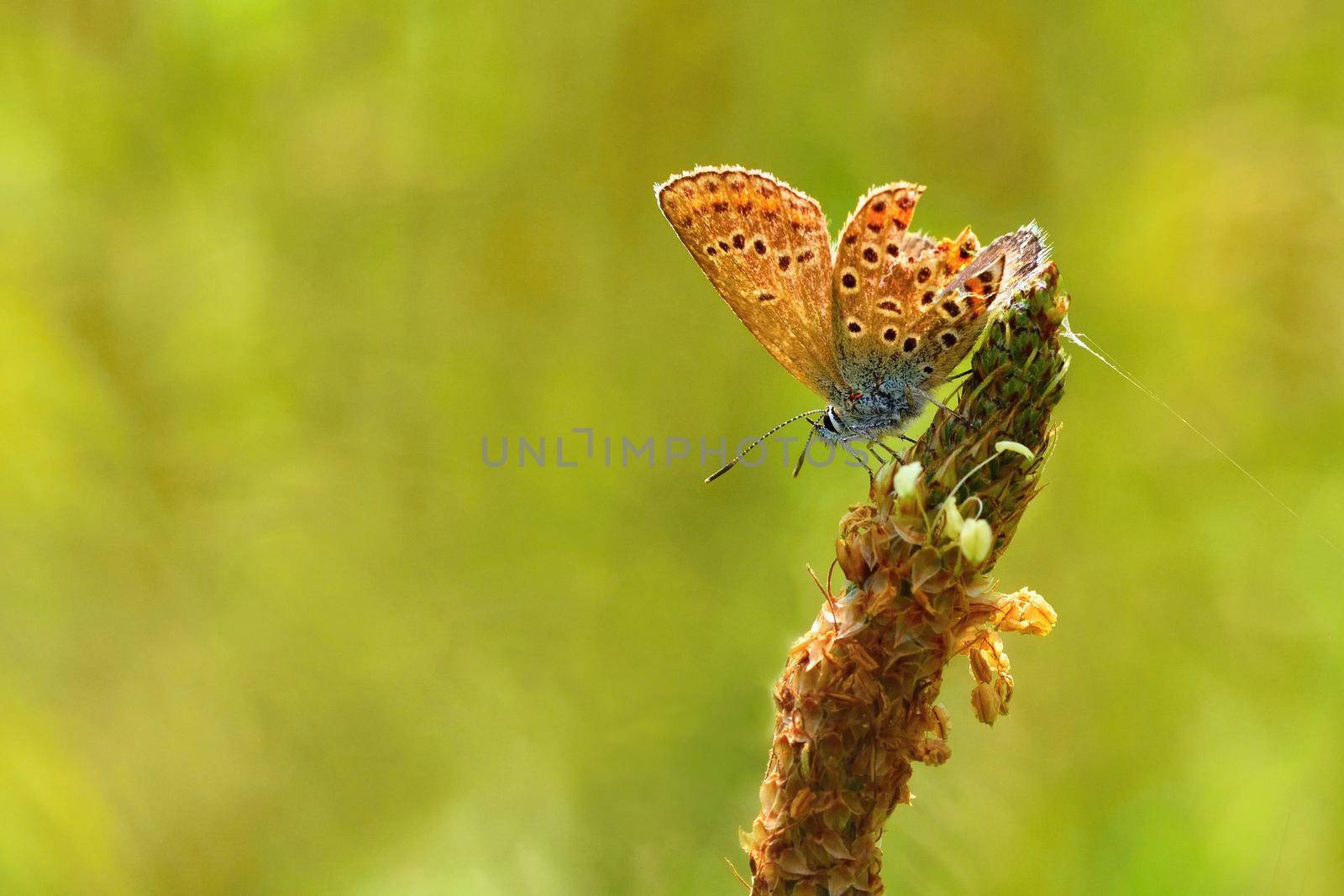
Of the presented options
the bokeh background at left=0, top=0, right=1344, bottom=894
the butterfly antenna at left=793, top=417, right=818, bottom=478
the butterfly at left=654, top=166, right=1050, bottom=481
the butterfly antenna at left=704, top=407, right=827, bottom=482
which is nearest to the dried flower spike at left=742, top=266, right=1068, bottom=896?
the butterfly at left=654, top=166, right=1050, bottom=481

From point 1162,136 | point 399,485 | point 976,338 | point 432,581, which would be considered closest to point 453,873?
point 432,581

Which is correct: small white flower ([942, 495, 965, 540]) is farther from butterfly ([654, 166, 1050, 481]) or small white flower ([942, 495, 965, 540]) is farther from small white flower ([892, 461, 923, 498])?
butterfly ([654, 166, 1050, 481])

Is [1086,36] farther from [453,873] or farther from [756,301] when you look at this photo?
[453,873]

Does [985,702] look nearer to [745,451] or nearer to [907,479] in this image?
[907,479]

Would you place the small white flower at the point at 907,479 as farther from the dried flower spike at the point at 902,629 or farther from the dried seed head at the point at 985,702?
the dried seed head at the point at 985,702

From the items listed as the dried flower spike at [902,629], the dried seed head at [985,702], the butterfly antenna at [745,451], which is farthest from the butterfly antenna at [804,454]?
the dried seed head at [985,702]
